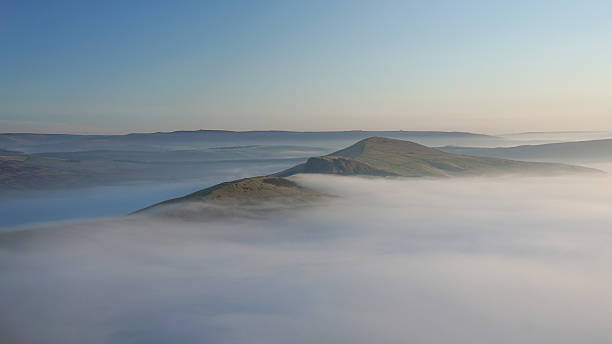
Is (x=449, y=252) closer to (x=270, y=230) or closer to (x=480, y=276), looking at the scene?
(x=480, y=276)

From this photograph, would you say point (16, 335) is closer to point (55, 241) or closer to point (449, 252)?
point (55, 241)

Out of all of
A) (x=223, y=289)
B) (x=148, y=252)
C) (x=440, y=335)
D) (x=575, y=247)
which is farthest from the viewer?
(x=575, y=247)

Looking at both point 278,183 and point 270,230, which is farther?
point 278,183

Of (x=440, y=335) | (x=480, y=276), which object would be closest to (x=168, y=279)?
(x=440, y=335)

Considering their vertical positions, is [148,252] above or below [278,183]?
below

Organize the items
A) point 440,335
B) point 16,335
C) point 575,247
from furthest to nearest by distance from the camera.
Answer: point 575,247, point 440,335, point 16,335

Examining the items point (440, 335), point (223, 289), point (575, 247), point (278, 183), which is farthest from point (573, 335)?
point (278, 183)
